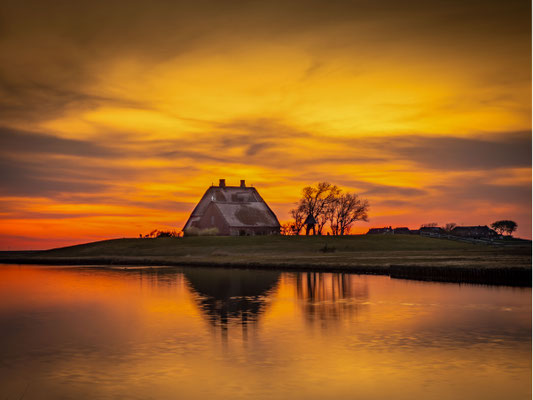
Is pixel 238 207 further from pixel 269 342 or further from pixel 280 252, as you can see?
pixel 269 342

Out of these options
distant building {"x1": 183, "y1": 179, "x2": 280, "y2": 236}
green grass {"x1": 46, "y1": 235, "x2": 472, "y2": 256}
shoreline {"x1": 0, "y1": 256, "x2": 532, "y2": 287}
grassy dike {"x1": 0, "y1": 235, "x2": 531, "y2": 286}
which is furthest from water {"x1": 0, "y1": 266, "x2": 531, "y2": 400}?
distant building {"x1": 183, "y1": 179, "x2": 280, "y2": 236}

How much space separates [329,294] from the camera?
42812 millimetres

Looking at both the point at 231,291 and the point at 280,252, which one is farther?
the point at 280,252

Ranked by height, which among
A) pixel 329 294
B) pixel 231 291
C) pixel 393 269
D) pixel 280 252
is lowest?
pixel 329 294

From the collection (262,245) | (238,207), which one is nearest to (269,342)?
(262,245)

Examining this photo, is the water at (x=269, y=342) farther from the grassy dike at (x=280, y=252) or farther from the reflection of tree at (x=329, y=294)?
the grassy dike at (x=280, y=252)

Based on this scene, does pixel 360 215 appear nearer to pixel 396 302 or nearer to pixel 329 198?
pixel 329 198

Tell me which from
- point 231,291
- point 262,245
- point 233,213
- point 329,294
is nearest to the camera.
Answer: point 329,294

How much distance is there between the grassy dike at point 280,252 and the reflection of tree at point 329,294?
13.0 feet

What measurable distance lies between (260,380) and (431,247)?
70.8 m

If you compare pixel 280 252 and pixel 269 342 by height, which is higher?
pixel 280 252

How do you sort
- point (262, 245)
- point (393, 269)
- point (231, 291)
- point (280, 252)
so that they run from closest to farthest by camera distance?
point (231, 291) < point (393, 269) < point (280, 252) < point (262, 245)

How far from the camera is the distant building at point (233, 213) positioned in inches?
4178

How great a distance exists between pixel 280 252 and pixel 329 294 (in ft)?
132
